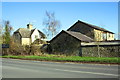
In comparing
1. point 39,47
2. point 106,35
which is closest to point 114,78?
point 39,47

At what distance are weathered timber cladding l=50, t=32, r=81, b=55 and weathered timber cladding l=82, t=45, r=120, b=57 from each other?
81.2 inches

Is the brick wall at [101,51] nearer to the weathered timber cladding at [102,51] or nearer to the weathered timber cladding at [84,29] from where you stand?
the weathered timber cladding at [102,51]

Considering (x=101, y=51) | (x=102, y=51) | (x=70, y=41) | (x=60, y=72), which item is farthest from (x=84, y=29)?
(x=60, y=72)

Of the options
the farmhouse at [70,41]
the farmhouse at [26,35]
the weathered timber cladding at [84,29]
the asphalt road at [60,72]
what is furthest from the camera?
the farmhouse at [26,35]

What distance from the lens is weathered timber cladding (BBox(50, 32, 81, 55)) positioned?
34.5 m

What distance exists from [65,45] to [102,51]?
8.66 m

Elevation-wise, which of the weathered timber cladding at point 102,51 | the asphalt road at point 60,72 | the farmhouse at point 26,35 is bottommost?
the asphalt road at point 60,72

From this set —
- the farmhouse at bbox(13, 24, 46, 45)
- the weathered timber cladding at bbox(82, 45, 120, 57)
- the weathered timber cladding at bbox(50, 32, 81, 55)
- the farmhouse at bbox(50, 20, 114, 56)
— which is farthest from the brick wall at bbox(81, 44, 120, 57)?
the farmhouse at bbox(13, 24, 46, 45)

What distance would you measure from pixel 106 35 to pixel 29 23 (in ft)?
110

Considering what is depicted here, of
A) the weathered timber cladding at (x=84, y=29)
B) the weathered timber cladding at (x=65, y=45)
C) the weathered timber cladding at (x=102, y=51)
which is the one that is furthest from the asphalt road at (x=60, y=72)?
the weathered timber cladding at (x=84, y=29)

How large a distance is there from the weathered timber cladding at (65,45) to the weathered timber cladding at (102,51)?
2.06m

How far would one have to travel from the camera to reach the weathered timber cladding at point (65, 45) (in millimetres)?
34466

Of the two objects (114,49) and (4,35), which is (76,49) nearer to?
(114,49)

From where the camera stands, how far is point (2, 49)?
128ft
